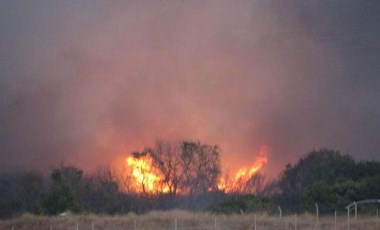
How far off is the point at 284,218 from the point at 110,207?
30.9m

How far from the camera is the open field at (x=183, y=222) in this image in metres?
52.0

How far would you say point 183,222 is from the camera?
57125 mm

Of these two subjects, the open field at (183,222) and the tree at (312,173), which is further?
the tree at (312,173)

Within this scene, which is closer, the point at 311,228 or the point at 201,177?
the point at 311,228

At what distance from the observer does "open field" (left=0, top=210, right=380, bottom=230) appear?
171 ft

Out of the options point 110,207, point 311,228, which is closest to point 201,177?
point 110,207

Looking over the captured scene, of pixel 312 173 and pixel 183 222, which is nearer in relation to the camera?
pixel 183 222

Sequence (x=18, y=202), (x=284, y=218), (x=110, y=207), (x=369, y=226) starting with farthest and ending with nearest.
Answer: (x=18, y=202) → (x=110, y=207) → (x=284, y=218) → (x=369, y=226)

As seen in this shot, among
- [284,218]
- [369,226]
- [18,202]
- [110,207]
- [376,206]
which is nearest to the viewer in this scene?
[369,226]

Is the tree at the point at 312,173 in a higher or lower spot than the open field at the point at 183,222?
higher

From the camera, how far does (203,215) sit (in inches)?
2303

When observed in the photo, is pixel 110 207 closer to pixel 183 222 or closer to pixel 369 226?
pixel 183 222

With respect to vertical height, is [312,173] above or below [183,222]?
above

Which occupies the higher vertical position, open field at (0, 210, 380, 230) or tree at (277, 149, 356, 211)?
tree at (277, 149, 356, 211)
